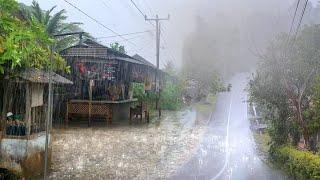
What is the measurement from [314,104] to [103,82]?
17.6 metres

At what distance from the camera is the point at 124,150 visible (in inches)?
870

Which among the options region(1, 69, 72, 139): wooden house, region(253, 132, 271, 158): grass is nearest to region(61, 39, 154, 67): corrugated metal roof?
region(253, 132, 271, 158): grass

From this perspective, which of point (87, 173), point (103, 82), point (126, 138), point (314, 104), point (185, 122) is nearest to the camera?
point (87, 173)

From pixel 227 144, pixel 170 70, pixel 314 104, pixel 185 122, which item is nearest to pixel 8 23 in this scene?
pixel 314 104

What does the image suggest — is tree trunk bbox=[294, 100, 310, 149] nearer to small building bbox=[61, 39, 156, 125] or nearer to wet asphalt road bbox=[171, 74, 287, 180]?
wet asphalt road bbox=[171, 74, 287, 180]

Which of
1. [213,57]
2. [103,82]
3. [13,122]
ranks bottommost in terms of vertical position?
[13,122]

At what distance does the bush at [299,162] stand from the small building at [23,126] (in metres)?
7.96

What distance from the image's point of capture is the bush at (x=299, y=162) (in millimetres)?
13175

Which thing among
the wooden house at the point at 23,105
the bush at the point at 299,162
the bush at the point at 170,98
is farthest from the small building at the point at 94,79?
the bush at the point at 299,162

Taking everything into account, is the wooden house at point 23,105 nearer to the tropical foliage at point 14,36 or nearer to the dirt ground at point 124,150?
the dirt ground at point 124,150

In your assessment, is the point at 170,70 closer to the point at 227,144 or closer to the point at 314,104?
the point at 227,144

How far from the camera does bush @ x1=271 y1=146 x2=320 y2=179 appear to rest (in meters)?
13.2

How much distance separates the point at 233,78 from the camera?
82.3 meters

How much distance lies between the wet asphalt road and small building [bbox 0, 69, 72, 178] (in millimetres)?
4887
